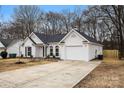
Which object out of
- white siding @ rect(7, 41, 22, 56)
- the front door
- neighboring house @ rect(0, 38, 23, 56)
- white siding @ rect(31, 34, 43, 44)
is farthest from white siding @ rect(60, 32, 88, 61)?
white siding @ rect(7, 41, 22, 56)

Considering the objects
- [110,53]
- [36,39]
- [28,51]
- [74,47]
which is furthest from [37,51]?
[110,53]

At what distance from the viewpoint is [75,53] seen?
1081 inches

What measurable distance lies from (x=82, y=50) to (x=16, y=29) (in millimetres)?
14478

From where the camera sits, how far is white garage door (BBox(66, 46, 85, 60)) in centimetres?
2684

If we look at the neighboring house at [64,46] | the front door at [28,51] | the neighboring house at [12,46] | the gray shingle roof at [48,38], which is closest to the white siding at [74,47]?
the neighboring house at [64,46]

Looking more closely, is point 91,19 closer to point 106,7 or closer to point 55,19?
point 106,7

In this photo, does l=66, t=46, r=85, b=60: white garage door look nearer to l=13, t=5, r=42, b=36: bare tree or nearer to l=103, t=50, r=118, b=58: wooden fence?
l=13, t=5, r=42, b=36: bare tree

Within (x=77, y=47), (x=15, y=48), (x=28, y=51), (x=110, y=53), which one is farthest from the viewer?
(x=110, y=53)

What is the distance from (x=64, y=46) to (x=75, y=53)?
1.77 meters

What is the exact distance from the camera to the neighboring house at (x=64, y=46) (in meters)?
26.7

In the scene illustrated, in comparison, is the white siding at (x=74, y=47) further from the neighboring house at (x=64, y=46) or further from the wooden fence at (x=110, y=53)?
the wooden fence at (x=110, y=53)

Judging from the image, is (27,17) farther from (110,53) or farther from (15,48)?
(110,53)

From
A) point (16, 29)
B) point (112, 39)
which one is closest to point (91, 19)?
point (112, 39)
